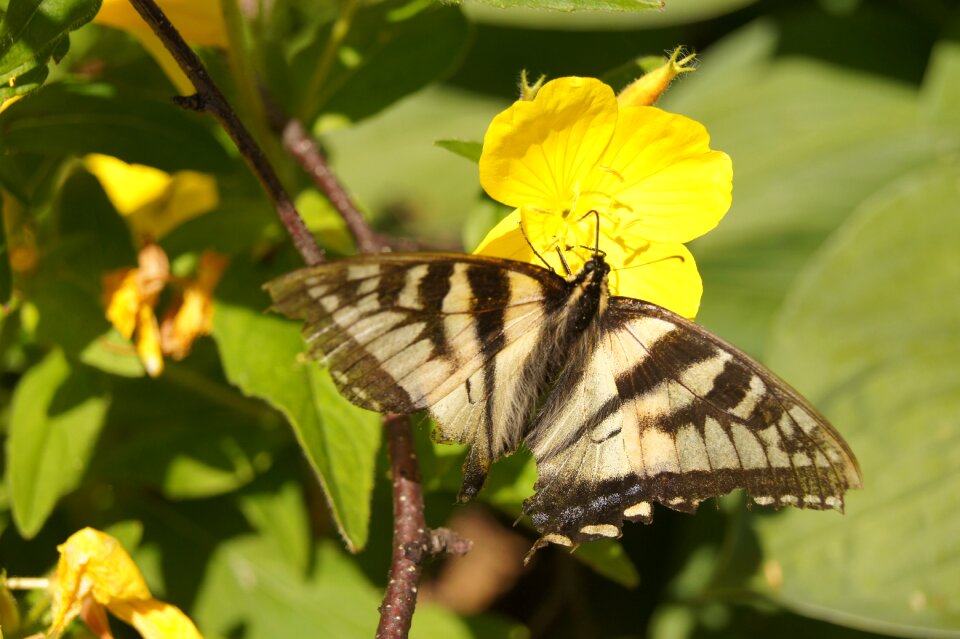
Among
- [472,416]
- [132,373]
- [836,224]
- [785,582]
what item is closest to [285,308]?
[472,416]

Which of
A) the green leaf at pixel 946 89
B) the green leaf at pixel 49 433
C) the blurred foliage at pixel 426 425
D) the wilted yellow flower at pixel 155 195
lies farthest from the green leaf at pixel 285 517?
the green leaf at pixel 946 89

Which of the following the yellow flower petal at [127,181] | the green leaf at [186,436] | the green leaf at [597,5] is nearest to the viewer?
the green leaf at [597,5]

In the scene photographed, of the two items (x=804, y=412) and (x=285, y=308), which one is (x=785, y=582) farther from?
(x=285, y=308)

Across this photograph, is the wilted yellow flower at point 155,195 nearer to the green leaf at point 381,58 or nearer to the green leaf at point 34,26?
the green leaf at point 381,58

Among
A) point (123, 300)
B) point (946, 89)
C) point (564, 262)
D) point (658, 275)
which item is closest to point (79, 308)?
point (123, 300)

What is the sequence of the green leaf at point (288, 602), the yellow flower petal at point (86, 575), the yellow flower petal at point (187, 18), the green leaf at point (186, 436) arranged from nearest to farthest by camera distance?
the yellow flower petal at point (86, 575), the yellow flower petal at point (187, 18), the green leaf at point (186, 436), the green leaf at point (288, 602)

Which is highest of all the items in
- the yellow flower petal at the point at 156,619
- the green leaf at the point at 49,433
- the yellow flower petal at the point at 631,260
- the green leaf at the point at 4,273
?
the green leaf at the point at 4,273
